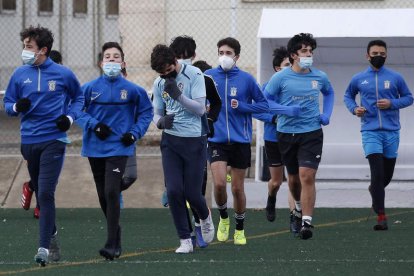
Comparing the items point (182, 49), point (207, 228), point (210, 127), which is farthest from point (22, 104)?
point (207, 228)

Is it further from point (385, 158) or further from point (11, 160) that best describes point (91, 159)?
point (11, 160)

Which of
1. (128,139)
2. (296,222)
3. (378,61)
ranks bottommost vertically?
(296,222)

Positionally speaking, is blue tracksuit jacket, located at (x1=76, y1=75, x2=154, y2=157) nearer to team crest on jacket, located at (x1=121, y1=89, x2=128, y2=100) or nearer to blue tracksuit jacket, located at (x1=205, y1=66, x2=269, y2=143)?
team crest on jacket, located at (x1=121, y1=89, x2=128, y2=100)

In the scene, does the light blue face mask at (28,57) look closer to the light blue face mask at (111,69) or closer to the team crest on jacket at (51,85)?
the team crest on jacket at (51,85)

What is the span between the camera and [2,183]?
A: 17016 mm

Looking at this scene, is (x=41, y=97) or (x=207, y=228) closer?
(x=41, y=97)

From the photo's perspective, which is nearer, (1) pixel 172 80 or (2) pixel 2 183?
(1) pixel 172 80

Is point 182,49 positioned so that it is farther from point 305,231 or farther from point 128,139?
point 305,231

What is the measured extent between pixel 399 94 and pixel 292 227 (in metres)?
2.00

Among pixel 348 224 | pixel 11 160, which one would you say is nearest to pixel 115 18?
pixel 11 160

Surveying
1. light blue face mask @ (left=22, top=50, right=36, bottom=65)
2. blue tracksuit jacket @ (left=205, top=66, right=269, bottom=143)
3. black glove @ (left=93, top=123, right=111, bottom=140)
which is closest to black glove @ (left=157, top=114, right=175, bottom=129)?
black glove @ (left=93, top=123, right=111, bottom=140)

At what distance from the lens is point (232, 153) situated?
12.3 metres

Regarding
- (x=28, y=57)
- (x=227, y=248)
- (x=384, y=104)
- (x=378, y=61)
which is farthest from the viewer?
(x=378, y=61)

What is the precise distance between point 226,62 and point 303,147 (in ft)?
3.65
